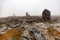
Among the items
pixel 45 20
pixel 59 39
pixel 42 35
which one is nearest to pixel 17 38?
pixel 42 35

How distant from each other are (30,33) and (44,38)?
12.1m

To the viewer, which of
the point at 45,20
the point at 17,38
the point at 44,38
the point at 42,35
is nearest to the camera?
the point at 44,38

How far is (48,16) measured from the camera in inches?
5320

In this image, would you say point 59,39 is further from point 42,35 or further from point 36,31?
point 36,31

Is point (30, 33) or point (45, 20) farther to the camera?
point (45, 20)

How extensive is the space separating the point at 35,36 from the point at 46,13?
7545 cm

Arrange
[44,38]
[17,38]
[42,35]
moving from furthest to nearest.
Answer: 1. [17,38]
2. [42,35]
3. [44,38]

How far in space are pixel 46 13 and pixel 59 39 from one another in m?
76.1

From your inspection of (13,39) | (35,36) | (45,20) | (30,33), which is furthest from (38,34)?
(45,20)

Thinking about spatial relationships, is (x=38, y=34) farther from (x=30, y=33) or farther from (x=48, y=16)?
(x=48, y=16)

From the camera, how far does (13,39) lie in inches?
2511

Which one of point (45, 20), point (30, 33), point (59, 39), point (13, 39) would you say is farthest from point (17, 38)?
point (45, 20)

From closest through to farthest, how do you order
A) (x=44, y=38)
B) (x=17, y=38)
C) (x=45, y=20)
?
(x=44, y=38)
(x=17, y=38)
(x=45, y=20)

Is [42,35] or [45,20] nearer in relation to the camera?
[42,35]
